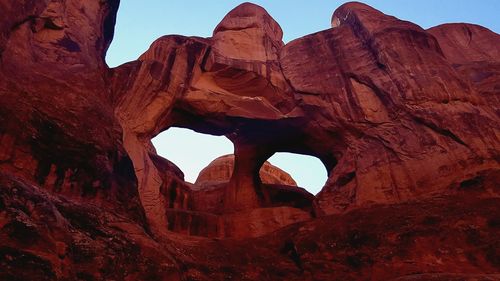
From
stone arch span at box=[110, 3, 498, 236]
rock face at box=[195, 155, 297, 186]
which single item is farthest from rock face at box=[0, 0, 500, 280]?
rock face at box=[195, 155, 297, 186]

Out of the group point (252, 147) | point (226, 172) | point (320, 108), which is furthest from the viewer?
point (226, 172)

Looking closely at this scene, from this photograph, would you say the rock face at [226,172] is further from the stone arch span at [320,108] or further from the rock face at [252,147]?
the stone arch span at [320,108]

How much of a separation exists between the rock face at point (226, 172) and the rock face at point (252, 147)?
13.3 m

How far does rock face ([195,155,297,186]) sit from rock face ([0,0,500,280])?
1331 cm

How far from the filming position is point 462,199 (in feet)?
47.0

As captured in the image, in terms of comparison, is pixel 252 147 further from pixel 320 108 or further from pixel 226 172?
pixel 226 172

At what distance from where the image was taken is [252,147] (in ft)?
79.6

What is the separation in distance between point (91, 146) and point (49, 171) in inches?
70.1

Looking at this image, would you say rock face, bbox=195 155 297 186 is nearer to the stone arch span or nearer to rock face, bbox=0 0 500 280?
rock face, bbox=0 0 500 280

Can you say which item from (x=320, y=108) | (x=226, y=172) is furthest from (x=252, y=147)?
(x=226, y=172)

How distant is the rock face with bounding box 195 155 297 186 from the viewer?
40.6m

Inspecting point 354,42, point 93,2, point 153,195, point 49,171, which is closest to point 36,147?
point 49,171

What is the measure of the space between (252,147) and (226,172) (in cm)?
1687

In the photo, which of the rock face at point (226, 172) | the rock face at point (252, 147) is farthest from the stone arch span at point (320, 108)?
the rock face at point (226, 172)
